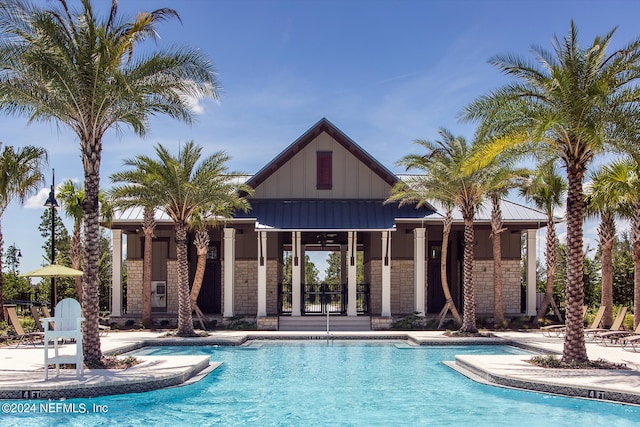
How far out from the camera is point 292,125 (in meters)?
28.4

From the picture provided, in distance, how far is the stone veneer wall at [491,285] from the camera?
26.5 m

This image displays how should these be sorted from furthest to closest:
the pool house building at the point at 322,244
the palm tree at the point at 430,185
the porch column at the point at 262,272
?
the pool house building at the point at 322,244 < the porch column at the point at 262,272 < the palm tree at the point at 430,185

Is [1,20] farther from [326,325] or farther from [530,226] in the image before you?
[530,226]

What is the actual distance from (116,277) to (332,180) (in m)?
9.55

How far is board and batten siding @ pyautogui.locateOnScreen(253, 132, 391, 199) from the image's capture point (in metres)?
26.2

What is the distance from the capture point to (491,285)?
26.7 metres

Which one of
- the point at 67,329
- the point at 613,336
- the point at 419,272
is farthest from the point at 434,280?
the point at 67,329

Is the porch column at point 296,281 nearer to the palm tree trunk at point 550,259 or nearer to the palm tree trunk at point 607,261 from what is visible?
the palm tree trunk at point 550,259

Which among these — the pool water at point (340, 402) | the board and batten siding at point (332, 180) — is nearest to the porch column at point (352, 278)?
the board and batten siding at point (332, 180)

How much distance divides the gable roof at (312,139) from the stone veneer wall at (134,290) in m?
6.03

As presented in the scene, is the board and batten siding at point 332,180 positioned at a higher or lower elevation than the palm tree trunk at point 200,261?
higher

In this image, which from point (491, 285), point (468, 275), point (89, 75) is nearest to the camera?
point (89, 75)

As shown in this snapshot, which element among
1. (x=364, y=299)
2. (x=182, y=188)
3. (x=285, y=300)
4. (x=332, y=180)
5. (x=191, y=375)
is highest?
(x=332, y=180)

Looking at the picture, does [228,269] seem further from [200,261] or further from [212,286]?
[212,286]
